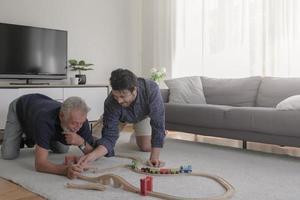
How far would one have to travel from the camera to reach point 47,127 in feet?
6.47

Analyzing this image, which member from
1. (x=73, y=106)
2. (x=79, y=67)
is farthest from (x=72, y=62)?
(x=73, y=106)

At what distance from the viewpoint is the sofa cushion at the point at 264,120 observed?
→ 8.24 ft

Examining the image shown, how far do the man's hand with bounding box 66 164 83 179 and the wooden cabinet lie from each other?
1895mm

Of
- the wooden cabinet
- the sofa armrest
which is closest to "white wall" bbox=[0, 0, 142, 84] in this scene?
the wooden cabinet

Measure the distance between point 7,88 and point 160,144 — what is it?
2145 mm

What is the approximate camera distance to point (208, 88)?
12.5 ft

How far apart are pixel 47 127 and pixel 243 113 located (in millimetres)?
1568

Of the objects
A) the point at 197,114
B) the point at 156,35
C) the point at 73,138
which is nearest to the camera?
the point at 73,138

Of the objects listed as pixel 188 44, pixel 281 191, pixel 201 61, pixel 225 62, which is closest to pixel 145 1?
pixel 188 44

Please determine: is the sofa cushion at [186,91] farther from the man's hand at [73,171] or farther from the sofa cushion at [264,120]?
the man's hand at [73,171]

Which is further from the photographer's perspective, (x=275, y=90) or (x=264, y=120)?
(x=275, y=90)

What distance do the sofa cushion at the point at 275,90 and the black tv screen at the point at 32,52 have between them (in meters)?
2.47

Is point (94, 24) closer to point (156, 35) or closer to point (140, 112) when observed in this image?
point (156, 35)

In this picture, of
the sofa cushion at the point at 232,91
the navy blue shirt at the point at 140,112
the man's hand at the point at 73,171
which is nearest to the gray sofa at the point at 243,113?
the sofa cushion at the point at 232,91
